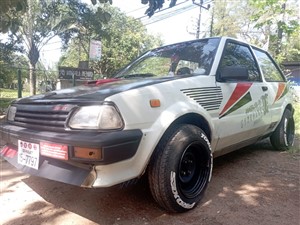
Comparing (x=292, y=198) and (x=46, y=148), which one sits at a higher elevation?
(x=46, y=148)

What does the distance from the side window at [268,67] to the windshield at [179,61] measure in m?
1.08

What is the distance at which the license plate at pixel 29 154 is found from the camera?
2219mm

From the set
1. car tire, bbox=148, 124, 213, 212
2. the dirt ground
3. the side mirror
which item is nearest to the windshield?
the side mirror

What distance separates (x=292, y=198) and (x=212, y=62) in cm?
154

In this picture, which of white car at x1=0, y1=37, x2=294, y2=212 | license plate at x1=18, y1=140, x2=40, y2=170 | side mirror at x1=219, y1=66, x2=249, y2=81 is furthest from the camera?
side mirror at x1=219, y1=66, x2=249, y2=81

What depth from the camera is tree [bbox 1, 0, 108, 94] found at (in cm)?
1562

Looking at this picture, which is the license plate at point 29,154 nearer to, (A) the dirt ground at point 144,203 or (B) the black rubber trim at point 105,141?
(B) the black rubber trim at point 105,141

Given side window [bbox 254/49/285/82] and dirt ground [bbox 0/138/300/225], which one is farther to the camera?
side window [bbox 254/49/285/82]

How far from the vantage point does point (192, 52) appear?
3.25 meters

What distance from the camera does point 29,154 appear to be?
7.55 feet

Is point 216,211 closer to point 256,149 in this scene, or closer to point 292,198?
point 292,198

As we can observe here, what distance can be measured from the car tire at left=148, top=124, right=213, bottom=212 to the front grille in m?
0.75

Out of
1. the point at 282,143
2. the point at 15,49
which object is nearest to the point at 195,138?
the point at 282,143

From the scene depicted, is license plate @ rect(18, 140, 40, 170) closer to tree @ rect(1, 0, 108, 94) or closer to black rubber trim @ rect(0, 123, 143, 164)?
black rubber trim @ rect(0, 123, 143, 164)
